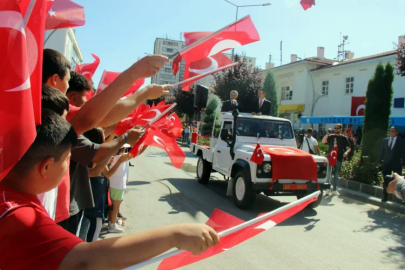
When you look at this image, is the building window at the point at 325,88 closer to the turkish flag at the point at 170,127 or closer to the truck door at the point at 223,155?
the truck door at the point at 223,155

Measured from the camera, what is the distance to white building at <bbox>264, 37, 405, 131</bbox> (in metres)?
23.6

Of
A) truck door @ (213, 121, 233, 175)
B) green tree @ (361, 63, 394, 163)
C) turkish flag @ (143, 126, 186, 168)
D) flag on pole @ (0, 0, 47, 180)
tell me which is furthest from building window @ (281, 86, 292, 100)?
flag on pole @ (0, 0, 47, 180)

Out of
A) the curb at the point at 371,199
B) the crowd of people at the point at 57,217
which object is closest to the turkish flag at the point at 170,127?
the crowd of people at the point at 57,217

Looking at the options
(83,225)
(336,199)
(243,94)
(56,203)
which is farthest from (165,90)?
(243,94)

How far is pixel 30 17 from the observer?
Result: 127cm

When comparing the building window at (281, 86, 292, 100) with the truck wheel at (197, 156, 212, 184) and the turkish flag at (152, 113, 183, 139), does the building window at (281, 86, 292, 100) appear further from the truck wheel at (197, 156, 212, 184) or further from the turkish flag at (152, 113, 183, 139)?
the turkish flag at (152, 113, 183, 139)

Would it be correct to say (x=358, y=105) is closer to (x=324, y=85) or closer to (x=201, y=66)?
(x=324, y=85)

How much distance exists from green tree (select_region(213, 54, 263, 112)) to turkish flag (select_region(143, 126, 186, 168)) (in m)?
18.8

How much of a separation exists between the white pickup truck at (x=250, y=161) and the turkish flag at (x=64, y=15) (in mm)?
4575

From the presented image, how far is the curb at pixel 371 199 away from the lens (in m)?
7.32

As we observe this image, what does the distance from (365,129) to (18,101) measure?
36.9 ft

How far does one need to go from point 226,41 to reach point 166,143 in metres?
1.09

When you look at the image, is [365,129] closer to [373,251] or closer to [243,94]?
[373,251]

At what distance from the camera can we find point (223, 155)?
798 centimetres
